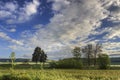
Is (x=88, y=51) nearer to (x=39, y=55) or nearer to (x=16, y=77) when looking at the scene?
(x=39, y=55)

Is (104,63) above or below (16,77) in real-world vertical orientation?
above

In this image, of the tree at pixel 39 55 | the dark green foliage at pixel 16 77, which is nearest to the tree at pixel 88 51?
the tree at pixel 39 55

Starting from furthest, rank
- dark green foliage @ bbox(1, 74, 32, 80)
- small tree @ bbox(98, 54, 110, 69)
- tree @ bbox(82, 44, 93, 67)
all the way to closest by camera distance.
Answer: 1. tree @ bbox(82, 44, 93, 67)
2. small tree @ bbox(98, 54, 110, 69)
3. dark green foliage @ bbox(1, 74, 32, 80)

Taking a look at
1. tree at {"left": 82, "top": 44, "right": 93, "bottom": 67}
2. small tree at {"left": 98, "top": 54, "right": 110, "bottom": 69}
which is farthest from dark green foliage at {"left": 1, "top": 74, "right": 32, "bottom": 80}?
tree at {"left": 82, "top": 44, "right": 93, "bottom": 67}

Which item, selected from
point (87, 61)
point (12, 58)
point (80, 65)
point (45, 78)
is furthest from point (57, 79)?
point (87, 61)

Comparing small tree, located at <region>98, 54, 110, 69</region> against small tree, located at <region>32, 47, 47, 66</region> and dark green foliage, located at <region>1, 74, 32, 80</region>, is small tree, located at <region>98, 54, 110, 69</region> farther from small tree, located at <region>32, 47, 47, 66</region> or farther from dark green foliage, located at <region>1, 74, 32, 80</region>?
dark green foliage, located at <region>1, 74, 32, 80</region>

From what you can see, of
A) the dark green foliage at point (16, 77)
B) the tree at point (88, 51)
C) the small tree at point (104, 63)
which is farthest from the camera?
the tree at point (88, 51)

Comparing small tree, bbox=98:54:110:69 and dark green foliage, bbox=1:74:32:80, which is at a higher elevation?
small tree, bbox=98:54:110:69

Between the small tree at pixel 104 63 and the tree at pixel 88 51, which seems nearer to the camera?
the small tree at pixel 104 63

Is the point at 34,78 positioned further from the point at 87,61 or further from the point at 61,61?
the point at 87,61

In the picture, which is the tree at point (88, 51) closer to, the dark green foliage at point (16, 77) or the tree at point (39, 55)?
the tree at point (39, 55)

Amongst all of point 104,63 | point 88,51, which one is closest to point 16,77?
point 104,63

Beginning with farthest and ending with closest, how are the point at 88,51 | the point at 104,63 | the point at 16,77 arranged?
the point at 88,51 < the point at 104,63 < the point at 16,77

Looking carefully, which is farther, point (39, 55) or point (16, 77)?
point (39, 55)
